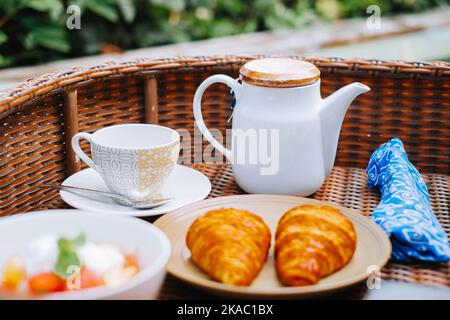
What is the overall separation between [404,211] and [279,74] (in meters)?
0.28

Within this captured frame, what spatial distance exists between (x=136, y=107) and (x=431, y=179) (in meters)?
0.60

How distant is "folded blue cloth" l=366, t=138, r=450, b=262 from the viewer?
2.84 feet

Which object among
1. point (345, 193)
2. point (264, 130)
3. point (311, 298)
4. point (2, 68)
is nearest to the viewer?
point (311, 298)

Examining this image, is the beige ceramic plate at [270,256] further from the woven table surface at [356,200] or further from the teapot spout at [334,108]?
the teapot spout at [334,108]

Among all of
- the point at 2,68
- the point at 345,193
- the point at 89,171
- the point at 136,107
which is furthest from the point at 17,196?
the point at 2,68

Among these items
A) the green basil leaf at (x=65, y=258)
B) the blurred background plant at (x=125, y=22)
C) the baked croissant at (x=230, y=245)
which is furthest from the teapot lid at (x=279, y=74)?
the blurred background plant at (x=125, y=22)

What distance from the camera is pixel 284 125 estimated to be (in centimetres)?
100

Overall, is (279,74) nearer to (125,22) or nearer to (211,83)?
(211,83)

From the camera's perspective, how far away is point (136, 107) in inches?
51.3

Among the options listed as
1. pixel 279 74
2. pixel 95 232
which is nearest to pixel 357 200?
pixel 279 74

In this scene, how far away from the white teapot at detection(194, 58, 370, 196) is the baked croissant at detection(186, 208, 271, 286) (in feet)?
0.78

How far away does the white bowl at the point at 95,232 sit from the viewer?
0.70 metres

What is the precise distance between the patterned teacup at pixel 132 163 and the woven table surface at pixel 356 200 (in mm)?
57
